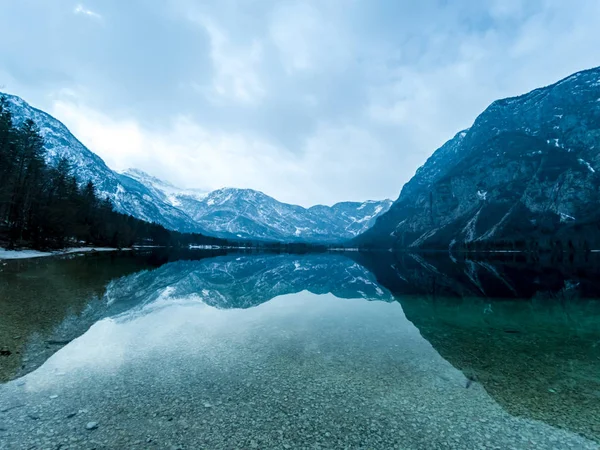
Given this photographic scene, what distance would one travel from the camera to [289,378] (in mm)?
14414

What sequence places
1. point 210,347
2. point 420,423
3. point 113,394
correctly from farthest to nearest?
point 210,347 → point 113,394 → point 420,423

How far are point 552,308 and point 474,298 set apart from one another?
7.79 m

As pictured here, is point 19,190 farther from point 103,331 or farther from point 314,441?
point 314,441

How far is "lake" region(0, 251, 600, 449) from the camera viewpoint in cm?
997

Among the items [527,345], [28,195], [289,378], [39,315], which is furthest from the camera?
[28,195]

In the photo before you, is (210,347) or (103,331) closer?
(210,347)

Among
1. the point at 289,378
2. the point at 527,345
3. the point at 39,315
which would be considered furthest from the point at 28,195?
the point at 527,345

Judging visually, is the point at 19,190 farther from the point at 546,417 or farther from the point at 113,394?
the point at 546,417

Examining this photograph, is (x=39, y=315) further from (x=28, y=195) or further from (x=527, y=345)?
(x=28, y=195)

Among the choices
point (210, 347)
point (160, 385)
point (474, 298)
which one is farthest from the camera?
point (474, 298)

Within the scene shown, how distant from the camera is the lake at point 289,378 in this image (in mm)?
9969

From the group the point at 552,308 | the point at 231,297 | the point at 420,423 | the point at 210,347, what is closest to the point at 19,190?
the point at 231,297

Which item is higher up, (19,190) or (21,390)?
(19,190)

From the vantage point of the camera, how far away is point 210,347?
62.1 feet
